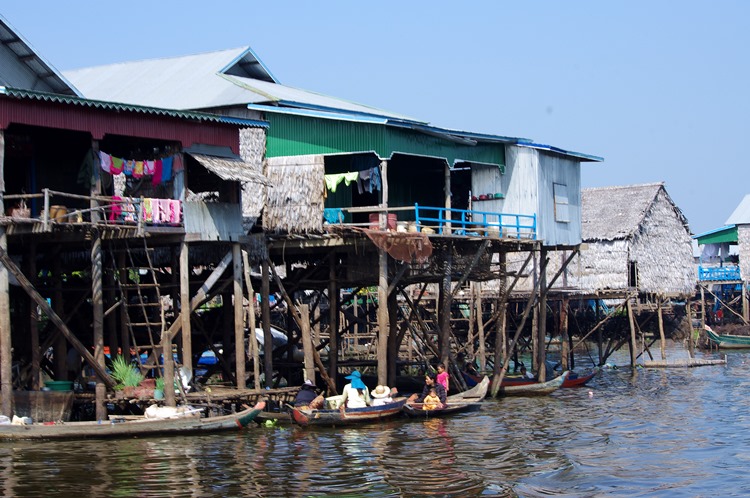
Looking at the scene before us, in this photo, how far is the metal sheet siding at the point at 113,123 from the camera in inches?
874

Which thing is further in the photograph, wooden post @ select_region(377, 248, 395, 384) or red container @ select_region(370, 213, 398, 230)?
red container @ select_region(370, 213, 398, 230)

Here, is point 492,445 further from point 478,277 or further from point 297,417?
point 478,277

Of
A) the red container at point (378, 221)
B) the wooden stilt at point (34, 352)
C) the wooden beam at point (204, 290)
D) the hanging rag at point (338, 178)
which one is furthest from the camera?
the hanging rag at point (338, 178)

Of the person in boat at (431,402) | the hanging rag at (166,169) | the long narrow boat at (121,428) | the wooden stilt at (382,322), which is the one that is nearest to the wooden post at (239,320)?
the hanging rag at (166,169)

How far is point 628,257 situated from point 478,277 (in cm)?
1599

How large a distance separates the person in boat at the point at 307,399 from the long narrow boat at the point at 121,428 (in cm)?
200

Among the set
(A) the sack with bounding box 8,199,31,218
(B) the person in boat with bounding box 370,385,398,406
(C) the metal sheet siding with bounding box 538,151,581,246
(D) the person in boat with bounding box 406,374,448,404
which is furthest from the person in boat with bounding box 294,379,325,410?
(C) the metal sheet siding with bounding box 538,151,581,246

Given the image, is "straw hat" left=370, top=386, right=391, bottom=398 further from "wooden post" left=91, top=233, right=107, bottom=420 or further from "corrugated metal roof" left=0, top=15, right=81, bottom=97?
"corrugated metal roof" left=0, top=15, right=81, bottom=97

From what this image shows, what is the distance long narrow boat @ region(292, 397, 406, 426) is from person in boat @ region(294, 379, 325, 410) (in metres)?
0.28


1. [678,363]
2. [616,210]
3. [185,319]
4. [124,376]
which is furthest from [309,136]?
[616,210]

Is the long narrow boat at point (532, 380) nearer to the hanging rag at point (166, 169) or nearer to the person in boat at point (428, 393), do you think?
the person in boat at point (428, 393)

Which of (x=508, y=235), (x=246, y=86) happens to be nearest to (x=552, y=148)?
(x=508, y=235)

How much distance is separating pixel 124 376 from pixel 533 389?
41.9ft

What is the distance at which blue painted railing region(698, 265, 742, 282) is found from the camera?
56.8 metres
